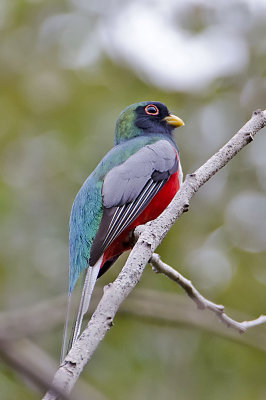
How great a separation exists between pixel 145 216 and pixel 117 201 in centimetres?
28

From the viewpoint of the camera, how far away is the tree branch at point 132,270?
1.36 meters

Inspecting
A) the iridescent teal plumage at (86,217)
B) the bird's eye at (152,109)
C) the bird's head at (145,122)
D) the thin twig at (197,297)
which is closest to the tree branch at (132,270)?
the thin twig at (197,297)

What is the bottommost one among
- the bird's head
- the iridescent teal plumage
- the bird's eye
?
the iridescent teal plumage

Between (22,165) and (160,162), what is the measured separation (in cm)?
250

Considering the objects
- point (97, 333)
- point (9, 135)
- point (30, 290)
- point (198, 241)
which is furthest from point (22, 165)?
point (97, 333)

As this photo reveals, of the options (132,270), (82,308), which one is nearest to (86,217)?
(82,308)

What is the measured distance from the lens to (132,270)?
1.93 metres

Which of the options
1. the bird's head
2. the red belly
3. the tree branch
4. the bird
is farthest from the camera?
the bird's head

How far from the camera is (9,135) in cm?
543

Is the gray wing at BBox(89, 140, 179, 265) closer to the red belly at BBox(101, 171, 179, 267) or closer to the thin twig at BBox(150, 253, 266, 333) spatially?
the red belly at BBox(101, 171, 179, 267)

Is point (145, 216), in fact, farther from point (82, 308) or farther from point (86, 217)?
point (82, 308)


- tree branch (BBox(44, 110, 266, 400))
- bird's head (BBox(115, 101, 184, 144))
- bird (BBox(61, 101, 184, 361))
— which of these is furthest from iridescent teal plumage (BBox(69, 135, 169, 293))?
bird's head (BBox(115, 101, 184, 144))

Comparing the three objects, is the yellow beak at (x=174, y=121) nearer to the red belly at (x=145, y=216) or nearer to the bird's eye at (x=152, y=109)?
the bird's eye at (x=152, y=109)

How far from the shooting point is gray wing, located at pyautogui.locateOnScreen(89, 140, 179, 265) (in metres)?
3.23
